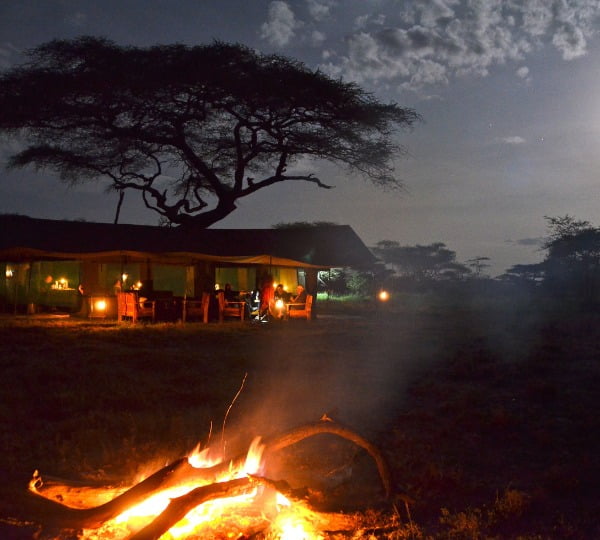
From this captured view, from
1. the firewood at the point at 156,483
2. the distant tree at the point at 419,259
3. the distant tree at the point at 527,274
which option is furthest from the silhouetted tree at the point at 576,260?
the firewood at the point at 156,483

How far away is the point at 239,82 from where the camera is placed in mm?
21766

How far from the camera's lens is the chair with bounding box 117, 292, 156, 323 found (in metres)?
16.3

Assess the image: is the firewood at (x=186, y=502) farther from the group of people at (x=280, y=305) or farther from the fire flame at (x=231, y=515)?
the group of people at (x=280, y=305)

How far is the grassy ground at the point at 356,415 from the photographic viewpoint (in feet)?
14.1

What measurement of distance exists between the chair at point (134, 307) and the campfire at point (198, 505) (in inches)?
502

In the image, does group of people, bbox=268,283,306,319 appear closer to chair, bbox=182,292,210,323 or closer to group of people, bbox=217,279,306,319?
group of people, bbox=217,279,306,319

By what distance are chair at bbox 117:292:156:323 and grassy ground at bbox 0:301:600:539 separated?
322 centimetres

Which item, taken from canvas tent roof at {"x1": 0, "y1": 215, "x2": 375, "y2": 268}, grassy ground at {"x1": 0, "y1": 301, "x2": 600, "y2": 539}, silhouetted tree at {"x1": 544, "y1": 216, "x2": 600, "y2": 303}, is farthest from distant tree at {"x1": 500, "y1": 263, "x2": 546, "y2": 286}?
grassy ground at {"x1": 0, "y1": 301, "x2": 600, "y2": 539}

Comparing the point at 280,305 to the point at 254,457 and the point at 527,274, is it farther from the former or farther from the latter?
the point at 527,274

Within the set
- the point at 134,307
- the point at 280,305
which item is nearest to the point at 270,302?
the point at 280,305

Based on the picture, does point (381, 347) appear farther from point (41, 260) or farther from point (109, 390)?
point (41, 260)

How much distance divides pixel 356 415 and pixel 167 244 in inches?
583

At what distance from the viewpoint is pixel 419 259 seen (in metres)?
57.8

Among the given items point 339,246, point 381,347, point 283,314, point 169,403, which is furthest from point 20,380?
point 339,246
